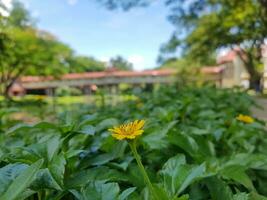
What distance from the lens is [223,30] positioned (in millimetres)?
21109

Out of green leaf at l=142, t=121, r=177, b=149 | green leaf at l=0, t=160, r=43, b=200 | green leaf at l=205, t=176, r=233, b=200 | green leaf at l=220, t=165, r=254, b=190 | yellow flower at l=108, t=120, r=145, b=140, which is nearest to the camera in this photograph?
green leaf at l=0, t=160, r=43, b=200

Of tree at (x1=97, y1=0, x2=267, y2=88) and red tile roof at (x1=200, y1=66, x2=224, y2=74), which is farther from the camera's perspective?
red tile roof at (x1=200, y1=66, x2=224, y2=74)

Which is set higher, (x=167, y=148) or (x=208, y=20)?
(x=208, y=20)

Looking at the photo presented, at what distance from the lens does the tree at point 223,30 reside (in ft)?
48.5

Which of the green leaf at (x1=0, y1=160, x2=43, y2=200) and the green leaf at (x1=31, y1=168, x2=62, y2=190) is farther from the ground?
the green leaf at (x1=0, y1=160, x2=43, y2=200)

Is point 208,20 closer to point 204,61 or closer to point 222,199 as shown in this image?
point 204,61

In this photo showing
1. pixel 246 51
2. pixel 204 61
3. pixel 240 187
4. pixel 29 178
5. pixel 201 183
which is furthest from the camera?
pixel 204 61

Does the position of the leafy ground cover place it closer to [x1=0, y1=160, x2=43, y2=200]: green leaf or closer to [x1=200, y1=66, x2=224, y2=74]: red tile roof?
[x1=0, y1=160, x2=43, y2=200]: green leaf

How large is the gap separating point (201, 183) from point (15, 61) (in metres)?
12.7

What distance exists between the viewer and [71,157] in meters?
1.12

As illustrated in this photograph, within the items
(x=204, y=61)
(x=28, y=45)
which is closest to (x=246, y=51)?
(x=204, y=61)

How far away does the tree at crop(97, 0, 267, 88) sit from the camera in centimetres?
1479

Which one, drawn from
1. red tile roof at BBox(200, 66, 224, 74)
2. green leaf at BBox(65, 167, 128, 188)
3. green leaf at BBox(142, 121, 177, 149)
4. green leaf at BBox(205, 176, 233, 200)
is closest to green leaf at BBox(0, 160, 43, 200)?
green leaf at BBox(65, 167, 128, 188)

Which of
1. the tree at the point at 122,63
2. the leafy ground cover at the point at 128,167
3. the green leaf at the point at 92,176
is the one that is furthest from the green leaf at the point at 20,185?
the tree at the point at 122,63
